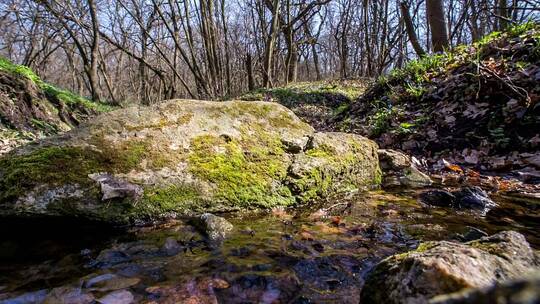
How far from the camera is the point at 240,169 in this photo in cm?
279

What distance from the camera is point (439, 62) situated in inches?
247

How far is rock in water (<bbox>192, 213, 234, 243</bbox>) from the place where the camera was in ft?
7.12

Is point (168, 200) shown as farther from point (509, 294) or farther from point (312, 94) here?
point (312, 94)

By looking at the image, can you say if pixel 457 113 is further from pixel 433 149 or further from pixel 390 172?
pixel 390 172

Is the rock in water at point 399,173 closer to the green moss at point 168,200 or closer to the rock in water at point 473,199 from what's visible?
the rock in water at point 473,199

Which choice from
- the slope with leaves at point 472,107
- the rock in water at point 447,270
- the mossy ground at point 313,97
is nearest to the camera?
the rock in water at point 447,270

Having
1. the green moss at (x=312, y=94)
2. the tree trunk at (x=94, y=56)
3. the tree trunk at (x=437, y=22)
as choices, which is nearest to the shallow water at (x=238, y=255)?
the tree trunk at (x=437, y=22)

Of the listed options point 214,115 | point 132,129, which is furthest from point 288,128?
point 132,129

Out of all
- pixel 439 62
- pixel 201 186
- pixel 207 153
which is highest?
pixel 439 62

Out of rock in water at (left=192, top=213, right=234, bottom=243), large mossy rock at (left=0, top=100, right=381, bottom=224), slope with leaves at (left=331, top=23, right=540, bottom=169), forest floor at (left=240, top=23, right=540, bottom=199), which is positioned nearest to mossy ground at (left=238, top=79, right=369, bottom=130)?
forest floor at (left=240, top=23, right=540, bottom=199)

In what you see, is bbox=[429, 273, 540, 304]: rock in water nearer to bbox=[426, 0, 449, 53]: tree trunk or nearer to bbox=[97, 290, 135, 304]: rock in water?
bbox=[97, 290, 135, 304]: rock in water

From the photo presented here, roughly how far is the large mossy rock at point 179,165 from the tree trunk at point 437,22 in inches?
229

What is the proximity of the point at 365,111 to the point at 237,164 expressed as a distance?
454cm

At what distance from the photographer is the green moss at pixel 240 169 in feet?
8.68
